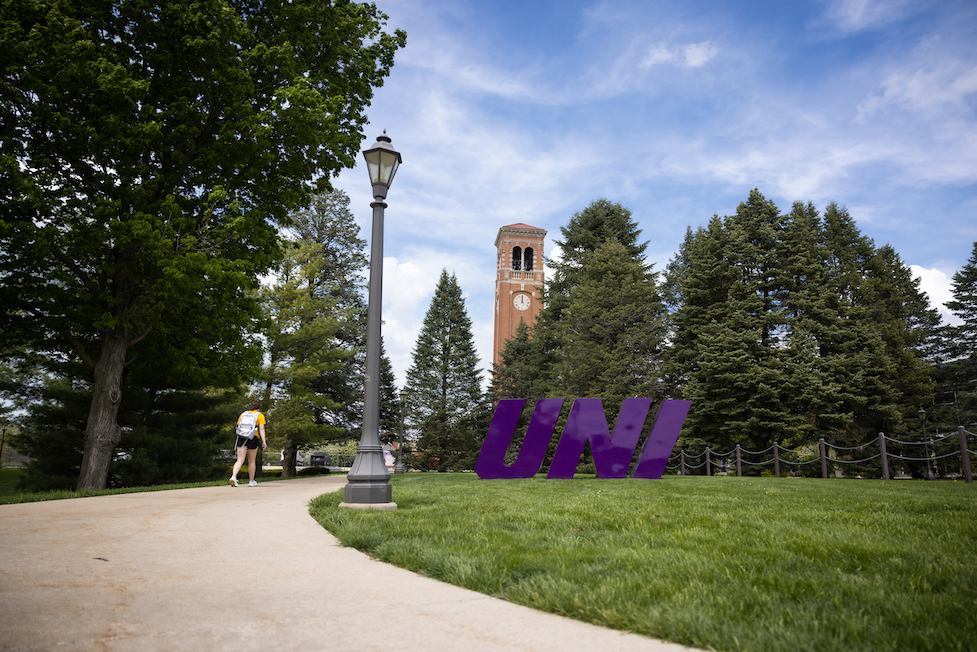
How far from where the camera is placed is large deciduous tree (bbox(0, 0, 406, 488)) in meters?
9.83

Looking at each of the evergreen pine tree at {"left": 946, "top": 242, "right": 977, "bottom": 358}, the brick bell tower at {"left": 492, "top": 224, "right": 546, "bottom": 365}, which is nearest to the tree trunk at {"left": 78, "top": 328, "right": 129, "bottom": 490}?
the evergreen pine tree at {"left": 946, "top": 242, "right": 977, "bottom": 358}

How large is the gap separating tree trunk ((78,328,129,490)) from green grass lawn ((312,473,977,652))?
7.31 metres

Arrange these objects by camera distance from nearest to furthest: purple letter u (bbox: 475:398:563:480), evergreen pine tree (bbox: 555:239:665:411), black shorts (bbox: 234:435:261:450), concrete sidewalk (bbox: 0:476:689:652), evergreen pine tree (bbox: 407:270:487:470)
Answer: concrete sidewalk (bbox: 0:476:689:652) → black shorts (bbox: 234:435:261:450) → purple letter u (bbox: 475:398:563:480) → evergreen pine tree (bbox: 555:239:665:411) → evergreen pine tree (bbox: 407:270:487:470)

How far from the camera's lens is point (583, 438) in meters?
14.8

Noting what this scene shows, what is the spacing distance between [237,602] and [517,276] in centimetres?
6439

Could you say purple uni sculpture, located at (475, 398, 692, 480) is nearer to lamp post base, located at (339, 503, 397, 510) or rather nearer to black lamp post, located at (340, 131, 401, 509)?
black lamp post, located at (340, 131, 401, 509)

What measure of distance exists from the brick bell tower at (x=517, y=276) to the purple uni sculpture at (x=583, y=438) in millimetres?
49865

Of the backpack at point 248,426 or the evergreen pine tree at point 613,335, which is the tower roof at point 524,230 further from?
the backpack at point 248,426

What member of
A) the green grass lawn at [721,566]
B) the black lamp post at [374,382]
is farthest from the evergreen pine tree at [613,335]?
the green grass lawn at [721,566]

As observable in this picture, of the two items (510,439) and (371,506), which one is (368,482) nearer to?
(371,506)

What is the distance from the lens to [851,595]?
286cm

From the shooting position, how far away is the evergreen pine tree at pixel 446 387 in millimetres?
40719

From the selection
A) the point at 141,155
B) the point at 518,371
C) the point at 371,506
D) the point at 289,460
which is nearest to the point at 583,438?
the point at 371,506

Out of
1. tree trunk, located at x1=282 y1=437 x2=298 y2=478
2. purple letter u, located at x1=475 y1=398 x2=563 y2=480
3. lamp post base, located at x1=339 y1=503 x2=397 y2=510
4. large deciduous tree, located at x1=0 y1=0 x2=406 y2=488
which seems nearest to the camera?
lamp post base, located at x1=339 y1=503 x2=397 y2=510
